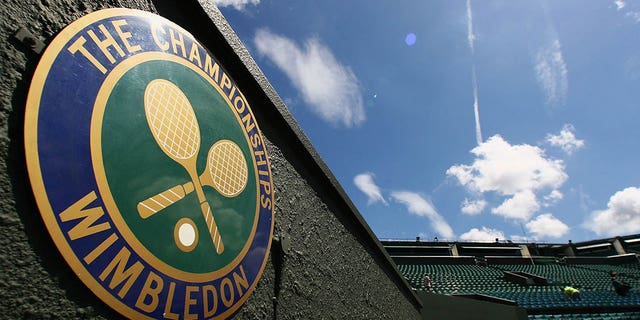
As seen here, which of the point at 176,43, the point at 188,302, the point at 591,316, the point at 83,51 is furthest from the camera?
the point at 591,316

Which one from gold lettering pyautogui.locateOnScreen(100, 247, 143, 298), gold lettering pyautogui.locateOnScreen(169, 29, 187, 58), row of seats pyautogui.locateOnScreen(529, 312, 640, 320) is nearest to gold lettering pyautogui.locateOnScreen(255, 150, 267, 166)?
gold lettering pyautogui.locateOnScreen(169, 29, 187, 58)

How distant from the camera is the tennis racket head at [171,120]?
127 cm

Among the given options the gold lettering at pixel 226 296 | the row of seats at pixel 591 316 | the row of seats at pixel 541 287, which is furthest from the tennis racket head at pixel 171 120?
the row of seats at pixel 541 287

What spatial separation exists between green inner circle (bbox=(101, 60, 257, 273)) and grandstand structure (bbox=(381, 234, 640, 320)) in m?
6.26

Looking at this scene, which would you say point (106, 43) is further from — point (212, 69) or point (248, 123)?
point (248, 123)

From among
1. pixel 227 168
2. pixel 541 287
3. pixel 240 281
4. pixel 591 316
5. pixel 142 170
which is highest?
pixel 541 287

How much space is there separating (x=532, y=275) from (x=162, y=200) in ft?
65.8

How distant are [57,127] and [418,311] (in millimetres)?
5046

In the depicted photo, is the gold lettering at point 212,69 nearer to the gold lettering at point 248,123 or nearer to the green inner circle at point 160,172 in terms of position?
the green inner circle at point 160,172

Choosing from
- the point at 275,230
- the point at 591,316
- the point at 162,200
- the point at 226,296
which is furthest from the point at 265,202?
the point at 591,316

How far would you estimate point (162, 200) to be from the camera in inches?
47.9

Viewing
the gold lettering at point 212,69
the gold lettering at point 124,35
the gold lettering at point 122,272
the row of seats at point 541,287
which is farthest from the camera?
the row of seats at point 541,287

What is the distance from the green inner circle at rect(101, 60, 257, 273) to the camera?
110 centimetres

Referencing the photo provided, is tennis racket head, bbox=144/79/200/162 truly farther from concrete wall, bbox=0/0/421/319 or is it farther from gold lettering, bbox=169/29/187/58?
concrete wall, bbox=0/0/421/319
